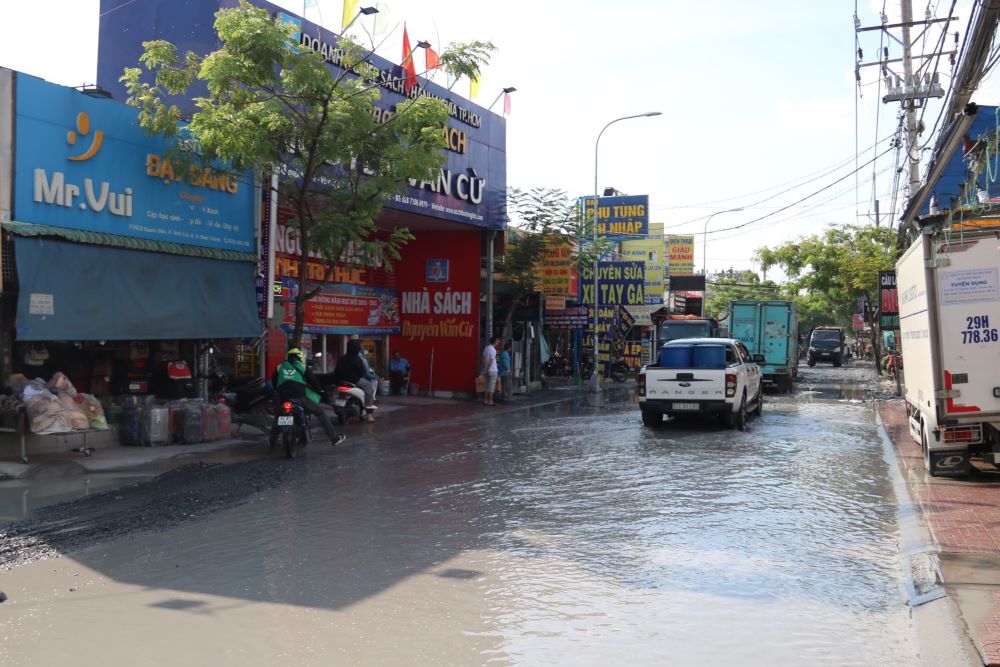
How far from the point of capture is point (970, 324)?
33.1ft

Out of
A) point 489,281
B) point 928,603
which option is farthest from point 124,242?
point 928,603

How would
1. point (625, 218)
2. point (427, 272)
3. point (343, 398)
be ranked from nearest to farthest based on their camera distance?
point (343, 398) < point (427, 272) < point (625, 218)

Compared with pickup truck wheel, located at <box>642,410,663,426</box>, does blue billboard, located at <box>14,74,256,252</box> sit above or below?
above

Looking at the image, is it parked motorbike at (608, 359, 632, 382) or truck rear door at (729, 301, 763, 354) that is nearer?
truck rear door at (729, 301, 763, 354)

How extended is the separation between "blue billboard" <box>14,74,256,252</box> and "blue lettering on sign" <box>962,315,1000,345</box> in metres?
12.2

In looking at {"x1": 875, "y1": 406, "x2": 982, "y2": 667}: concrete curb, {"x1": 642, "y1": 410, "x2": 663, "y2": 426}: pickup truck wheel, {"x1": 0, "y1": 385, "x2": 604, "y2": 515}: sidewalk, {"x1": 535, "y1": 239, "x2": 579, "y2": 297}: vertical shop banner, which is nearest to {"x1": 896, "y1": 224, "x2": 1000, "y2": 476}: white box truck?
{"x1": 875, "y1": 406, "x2": 982, "y2": 667}: concrete curb

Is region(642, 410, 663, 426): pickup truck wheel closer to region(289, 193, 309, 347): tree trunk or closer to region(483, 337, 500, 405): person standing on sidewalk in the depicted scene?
region(483, 337, 500, 405): person standing on sidewalk

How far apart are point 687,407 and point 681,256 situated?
153ft

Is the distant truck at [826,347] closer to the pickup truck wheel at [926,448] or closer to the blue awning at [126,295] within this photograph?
the pickup truck wheel at [926,448]

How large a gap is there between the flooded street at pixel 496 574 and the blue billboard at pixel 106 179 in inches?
201

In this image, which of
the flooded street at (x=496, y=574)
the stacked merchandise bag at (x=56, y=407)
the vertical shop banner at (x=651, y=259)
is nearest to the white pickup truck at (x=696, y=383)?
the flooded street at (x=496, y=574)

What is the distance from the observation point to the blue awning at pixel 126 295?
1230 centimetres

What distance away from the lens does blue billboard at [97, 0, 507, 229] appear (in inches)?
642

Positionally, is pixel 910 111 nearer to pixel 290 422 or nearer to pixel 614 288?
pixel 614 288
